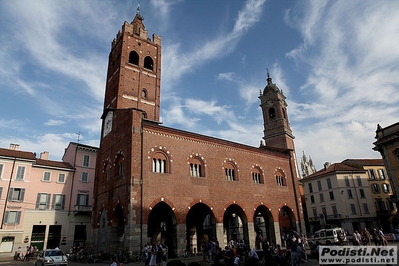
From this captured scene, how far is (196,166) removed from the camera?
24516 mm

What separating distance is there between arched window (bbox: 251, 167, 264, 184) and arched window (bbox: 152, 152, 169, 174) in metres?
10.8

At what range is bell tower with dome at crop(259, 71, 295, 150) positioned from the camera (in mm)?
48594

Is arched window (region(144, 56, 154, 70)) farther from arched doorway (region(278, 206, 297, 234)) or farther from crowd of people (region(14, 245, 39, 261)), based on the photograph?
arched doorway (region(278, 206, 297, 234))

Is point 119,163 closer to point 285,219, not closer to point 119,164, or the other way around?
point 119,164

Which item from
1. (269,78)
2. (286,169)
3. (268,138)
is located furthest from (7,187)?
(269,78)

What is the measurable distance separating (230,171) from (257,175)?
4.10 metres

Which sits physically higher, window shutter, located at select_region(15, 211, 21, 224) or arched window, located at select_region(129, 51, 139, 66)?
arched window, located at select_region(129, 51, 139, 66)

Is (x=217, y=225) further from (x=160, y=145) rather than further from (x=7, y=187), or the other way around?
(x=7, y=187)

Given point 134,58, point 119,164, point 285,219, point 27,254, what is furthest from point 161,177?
point 285,219

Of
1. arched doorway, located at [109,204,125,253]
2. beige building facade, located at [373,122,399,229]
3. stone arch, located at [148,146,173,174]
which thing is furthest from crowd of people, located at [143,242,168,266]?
beige building facade, located at [373,122,399,229]

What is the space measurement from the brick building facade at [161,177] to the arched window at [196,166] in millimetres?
94

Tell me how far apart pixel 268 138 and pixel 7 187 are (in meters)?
40.6

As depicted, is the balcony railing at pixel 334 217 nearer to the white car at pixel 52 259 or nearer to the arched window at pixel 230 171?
the arched window at pixel 230 171

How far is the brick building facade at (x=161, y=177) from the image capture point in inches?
824
